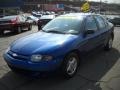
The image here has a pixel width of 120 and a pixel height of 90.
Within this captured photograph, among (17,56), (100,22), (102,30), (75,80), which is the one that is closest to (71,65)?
(75,80)

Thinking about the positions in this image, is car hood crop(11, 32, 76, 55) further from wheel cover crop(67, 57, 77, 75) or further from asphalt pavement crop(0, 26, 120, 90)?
asphalt pavement crop(0, 26, 120, 90)

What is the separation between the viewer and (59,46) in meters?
4.99

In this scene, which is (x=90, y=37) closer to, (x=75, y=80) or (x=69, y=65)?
(x=69, y=65)

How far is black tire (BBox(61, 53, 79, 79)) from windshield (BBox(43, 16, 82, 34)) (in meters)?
0.78

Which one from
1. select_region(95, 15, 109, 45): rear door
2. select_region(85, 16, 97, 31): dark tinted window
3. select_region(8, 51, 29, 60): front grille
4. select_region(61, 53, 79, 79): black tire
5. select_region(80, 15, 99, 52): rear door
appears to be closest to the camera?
select_region(8, 51, 29, 60): front grille

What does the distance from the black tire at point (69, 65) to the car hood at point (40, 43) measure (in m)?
0.37

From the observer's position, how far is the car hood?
16.0 ft

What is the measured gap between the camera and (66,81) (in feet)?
17.0

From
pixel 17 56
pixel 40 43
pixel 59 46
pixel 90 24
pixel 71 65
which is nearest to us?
pixel 17 56

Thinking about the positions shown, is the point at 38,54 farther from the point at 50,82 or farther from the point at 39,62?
the point at 50,82

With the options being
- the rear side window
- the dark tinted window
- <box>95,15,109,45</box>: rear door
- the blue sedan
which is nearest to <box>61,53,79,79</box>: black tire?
the blue sedan

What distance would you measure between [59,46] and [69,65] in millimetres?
563

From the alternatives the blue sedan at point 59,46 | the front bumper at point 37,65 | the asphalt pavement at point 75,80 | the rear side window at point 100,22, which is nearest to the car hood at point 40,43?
the blue sedan at point 59,46

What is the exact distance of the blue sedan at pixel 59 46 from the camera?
4.71 m
